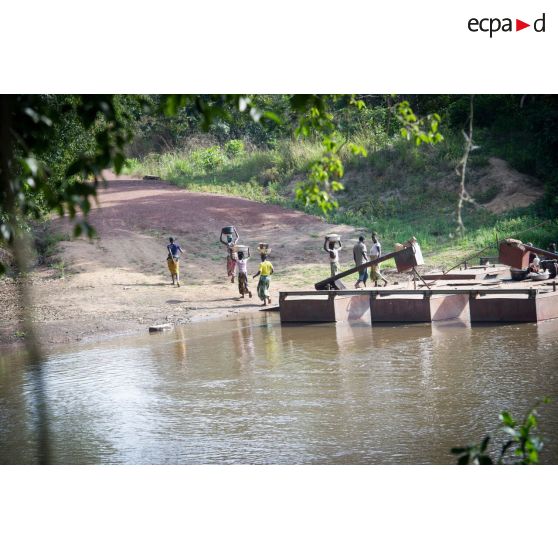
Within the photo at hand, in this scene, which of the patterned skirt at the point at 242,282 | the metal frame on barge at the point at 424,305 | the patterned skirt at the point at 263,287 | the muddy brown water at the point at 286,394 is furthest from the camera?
the patterned skirt at the point at 242,282

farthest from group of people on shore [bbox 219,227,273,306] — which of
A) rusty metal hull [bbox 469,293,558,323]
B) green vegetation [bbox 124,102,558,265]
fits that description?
rusty metal hull [bbox 469,293,558,323]

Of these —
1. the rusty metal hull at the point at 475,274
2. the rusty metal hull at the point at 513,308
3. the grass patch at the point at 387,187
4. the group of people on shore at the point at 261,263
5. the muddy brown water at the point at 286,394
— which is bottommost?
the muddy brown water at the point at 286,394

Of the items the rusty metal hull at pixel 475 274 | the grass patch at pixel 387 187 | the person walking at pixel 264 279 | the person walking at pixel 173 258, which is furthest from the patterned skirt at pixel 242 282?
the rusty metal hull at pixel 475 274

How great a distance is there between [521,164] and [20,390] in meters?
15.0

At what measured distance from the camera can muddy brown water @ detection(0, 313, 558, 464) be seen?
7.39 m

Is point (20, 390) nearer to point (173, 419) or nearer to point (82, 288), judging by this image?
point (173, 419)

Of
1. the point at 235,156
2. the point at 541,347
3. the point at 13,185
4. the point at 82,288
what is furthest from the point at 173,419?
the point at 235,156

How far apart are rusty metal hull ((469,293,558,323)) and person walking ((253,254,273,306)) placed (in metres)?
3.73

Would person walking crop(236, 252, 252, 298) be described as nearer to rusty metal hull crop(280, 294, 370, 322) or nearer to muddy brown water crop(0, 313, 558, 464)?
rusty metal hull crop(280, 294, 370, 322)

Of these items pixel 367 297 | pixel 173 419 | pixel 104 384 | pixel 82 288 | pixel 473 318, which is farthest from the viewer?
pixel 82 288

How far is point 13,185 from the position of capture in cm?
327

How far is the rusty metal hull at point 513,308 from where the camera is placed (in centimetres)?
1242

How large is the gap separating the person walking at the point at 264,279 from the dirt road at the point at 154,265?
25 cm

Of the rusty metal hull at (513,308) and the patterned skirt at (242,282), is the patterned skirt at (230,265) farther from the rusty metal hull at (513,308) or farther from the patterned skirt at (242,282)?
the rusty metal hull at (513,308)
